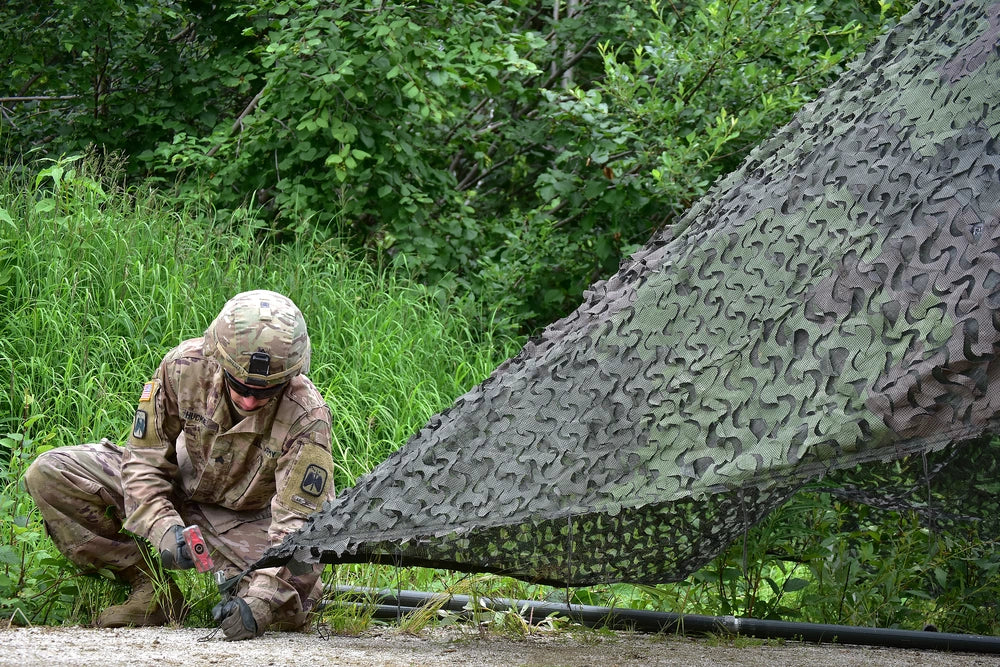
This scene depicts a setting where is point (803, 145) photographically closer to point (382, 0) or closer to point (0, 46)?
point (382, 0)

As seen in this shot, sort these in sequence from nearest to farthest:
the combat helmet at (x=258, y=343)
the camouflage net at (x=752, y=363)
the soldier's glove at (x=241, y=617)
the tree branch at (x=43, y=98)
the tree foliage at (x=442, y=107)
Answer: the camouflage net at (x=752, y=363) → the soldier's glove at (x=241, y=617) → the combat helmet at (x=258, y=343) → the tree foliage at (x=442, y=107) → the tree branch at (x=43, y=98)

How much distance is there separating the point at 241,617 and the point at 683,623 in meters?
1.33

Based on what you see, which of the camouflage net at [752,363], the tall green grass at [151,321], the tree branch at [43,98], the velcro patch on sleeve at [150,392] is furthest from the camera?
the tree branch at [43,98]

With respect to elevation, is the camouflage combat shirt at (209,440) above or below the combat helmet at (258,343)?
below

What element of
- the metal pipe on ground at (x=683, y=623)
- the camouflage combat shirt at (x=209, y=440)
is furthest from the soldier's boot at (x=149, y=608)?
the metal pipe on ground at (x=683, y=623)

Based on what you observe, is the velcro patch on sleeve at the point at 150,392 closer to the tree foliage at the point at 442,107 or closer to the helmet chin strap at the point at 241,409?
the helmet chin strap at the point at 241,409

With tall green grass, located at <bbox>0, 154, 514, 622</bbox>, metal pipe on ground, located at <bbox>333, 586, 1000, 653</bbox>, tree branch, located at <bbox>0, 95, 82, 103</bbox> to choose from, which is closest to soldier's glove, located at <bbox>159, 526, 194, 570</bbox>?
metal pipe on ground, located at <bbox>333, 586, 1000, 653</bbox>

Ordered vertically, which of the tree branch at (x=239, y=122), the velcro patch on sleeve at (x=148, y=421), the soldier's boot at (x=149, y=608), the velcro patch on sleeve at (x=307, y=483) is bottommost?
the soldier's boot at (x=149, y=608)

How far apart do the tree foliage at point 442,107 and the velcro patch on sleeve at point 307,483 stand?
3.19 m

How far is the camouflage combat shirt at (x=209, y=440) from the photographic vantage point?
3166mm

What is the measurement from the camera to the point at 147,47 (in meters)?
7.80

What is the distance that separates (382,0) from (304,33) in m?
0.50

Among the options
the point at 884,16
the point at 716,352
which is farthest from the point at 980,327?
the point at 884,16

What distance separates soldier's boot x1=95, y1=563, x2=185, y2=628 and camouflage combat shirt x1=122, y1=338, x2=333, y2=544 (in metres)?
0.23
